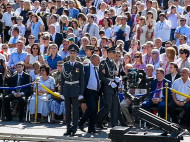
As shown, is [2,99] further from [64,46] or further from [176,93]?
[176,93]

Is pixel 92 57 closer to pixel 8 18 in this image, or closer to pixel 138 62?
pixel 138 62

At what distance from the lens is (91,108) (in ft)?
55.2

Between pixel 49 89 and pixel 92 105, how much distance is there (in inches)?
90.9

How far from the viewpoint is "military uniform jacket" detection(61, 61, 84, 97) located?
16.4 metres

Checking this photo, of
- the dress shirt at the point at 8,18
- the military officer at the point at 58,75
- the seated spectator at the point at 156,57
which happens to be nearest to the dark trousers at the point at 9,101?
the military officer at the point at 58,75

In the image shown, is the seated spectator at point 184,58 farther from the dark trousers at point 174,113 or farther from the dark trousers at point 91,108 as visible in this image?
the dark trousers at point 91,108

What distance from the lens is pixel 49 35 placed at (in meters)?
22.1

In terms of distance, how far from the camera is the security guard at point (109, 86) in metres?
16.8

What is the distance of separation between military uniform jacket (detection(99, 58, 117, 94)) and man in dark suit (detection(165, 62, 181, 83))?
208 centimetres

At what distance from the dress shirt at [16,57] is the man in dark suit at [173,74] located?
482 cm

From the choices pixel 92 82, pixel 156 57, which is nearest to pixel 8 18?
pixel 156 57

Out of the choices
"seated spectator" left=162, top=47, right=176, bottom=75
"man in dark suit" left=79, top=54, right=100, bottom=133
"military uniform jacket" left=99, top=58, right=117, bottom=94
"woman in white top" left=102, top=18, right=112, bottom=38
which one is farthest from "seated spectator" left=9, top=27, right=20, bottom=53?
"military uniform jacket" left=99, top=58, right=117, bottom=94

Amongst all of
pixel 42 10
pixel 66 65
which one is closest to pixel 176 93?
pixel 66 65

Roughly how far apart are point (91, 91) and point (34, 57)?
13.1 feet
